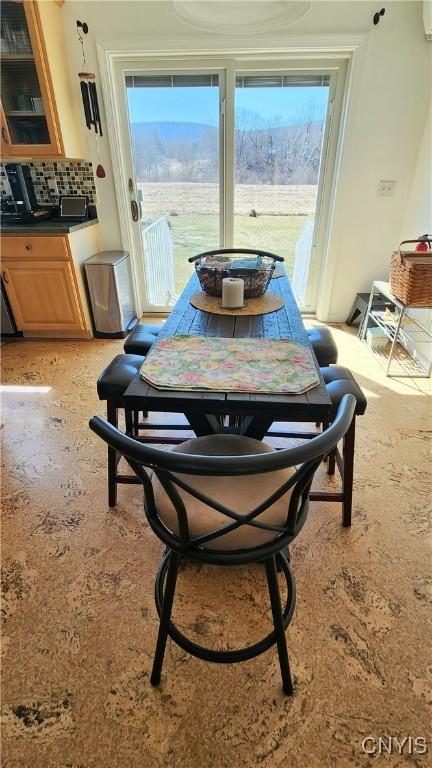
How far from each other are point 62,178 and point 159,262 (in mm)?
1030

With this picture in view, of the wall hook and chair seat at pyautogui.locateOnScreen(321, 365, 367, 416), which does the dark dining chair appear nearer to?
chair seat at pyautogui.locateOnScreen(321, 365, 367, 416)

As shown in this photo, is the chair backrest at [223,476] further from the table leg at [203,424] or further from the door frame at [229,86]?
the door frame at [229,86]

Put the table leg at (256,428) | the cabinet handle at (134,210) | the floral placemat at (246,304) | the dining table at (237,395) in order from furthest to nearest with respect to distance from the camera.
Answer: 1. the cabinet handle at (134,210)
2. the floral placemat at (246,304)
3. the table leg at (256,428)
4. the dining table at (237,395)

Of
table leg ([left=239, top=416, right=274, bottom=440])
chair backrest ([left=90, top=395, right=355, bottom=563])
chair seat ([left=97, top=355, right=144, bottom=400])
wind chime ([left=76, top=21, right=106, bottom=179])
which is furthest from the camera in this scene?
wind chime ([left=76, top=21, right=106, bottom=179])

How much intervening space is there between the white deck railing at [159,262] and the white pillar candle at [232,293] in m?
2.07

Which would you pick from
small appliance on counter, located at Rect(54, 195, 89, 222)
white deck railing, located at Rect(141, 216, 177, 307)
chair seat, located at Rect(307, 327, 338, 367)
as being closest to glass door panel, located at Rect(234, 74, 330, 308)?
white deck railing, located at Rect(141, 216, 177, 307)

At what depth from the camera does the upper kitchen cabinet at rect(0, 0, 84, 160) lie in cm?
237

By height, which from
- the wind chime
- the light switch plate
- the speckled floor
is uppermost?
the wind chime

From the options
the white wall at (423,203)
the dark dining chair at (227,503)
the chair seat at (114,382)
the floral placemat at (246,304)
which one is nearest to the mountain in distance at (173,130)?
the white wall at (423,203)

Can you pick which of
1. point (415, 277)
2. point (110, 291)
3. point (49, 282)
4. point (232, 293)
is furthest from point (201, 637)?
point (49, 282)

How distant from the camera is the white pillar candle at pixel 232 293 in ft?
4.91

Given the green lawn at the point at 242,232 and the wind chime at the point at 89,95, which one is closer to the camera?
the wind chime at the point at 89,95

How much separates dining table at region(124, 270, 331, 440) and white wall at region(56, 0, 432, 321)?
1540 mm

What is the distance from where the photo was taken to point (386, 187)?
2881mm
